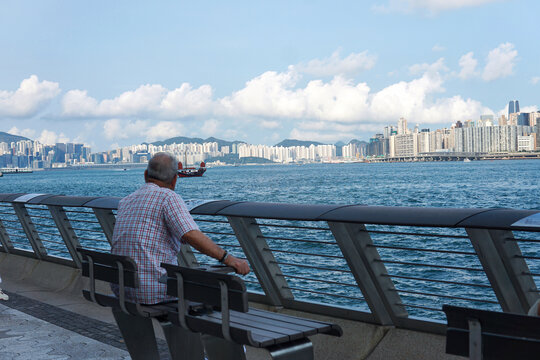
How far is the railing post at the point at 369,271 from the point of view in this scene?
490 centimetres

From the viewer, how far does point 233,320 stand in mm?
3723

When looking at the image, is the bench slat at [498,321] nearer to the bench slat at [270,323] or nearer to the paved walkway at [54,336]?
the bench slat at [270,323]

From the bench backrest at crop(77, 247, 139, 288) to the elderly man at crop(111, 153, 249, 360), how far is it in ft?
0.24

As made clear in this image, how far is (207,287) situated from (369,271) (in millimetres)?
1754

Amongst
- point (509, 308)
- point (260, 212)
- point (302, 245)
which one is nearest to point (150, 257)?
point (260, 212)

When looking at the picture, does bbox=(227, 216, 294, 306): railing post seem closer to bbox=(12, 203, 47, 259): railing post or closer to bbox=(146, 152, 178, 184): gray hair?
bbox=(146, 152, 178, 184): gray hair

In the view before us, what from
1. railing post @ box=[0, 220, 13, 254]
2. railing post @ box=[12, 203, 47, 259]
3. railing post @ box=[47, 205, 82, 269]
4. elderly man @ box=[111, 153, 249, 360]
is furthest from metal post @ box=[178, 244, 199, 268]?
railing post @ box=[0, 220, 13, 254]

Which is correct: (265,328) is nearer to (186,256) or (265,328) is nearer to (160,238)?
(160,238)

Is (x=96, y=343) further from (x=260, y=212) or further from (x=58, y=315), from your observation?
(x=260, y=212)

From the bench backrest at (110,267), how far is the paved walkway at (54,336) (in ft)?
4.23

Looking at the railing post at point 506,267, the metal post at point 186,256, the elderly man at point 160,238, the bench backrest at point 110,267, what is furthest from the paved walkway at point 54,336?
the railing post at point 506,267

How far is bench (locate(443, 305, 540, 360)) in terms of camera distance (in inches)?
90.5

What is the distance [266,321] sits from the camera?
372cm

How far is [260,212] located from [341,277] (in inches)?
400
